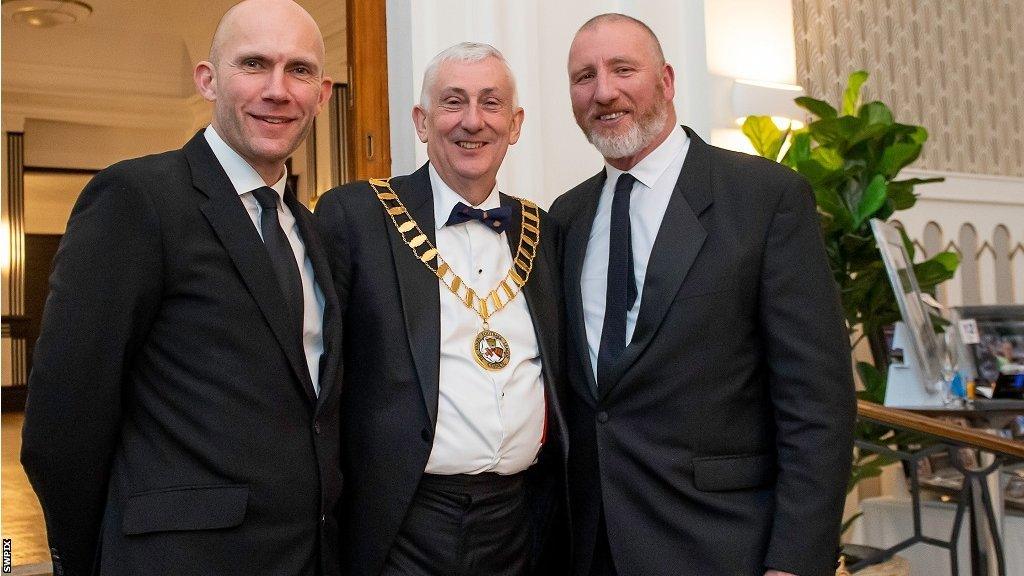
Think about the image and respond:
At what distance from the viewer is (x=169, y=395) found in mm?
1751

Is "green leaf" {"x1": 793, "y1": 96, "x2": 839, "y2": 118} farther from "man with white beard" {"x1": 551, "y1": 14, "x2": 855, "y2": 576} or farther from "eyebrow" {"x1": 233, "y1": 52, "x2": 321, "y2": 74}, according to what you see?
"eyebrow" {"x1": 233, "y1": 52, "x2": 321, "y2": 74}

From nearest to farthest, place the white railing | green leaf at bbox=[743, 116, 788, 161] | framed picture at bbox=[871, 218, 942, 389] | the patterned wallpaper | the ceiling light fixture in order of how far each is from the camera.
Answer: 1. framed picture at bbox=[871, 218, 942, 389]
2. green leaf at bbox=[743, 116, 788, 161]
3. the patterned wallpaper
4. the white railing
5. the ceiling light fixture

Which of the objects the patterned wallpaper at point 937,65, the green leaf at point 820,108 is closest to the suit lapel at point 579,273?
the green leaf at point 820,108

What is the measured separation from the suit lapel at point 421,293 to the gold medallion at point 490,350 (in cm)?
10

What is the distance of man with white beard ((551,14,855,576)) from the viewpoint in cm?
208

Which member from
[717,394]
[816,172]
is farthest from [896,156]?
[717,394]

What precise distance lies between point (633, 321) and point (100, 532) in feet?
3.73

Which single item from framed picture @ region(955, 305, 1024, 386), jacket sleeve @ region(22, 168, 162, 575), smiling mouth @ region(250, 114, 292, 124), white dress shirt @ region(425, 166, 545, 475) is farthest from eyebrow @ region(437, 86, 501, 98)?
framed picture @ region(955, 305, 1024, 386)

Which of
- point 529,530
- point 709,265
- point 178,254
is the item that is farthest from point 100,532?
point 709,265

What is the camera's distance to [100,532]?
176 centimetres

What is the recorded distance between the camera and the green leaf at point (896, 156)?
4.45 m

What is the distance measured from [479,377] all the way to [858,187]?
2914mm

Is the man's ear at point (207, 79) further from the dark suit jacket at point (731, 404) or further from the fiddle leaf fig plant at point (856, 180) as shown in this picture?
the fiddle leaf fig plant at point (856, 180)

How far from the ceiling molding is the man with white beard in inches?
420
